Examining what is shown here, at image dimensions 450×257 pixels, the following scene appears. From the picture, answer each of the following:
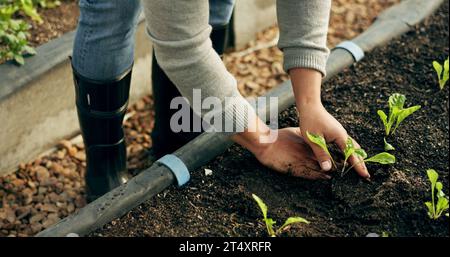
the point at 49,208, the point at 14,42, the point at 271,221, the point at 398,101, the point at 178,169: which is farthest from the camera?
the point at 49,208

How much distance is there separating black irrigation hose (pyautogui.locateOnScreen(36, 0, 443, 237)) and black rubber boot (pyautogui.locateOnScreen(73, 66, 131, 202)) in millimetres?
260

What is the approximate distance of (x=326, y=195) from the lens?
77.8 inches

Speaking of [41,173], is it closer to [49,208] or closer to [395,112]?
[49,208]

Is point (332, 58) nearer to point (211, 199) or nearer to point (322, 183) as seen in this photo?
point (322, 183)

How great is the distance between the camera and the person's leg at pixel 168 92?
2.29 m

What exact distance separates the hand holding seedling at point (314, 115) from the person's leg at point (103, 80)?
50 cm

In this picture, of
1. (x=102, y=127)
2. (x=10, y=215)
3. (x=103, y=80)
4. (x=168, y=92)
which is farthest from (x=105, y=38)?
(x=10, y=215)

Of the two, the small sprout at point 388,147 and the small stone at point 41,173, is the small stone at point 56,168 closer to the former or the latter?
the small stone at point 41,173

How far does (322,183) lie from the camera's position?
200 centimetres

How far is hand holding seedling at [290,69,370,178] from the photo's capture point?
1.89 m

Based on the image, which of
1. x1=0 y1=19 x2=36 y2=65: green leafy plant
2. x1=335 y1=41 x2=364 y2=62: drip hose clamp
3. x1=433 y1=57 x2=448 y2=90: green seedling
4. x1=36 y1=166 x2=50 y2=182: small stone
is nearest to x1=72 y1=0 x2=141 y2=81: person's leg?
x1=0 y1=19 x2=36 y2=65: green leafy plant

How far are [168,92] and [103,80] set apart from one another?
0.36 meters

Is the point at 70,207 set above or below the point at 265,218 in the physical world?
below
